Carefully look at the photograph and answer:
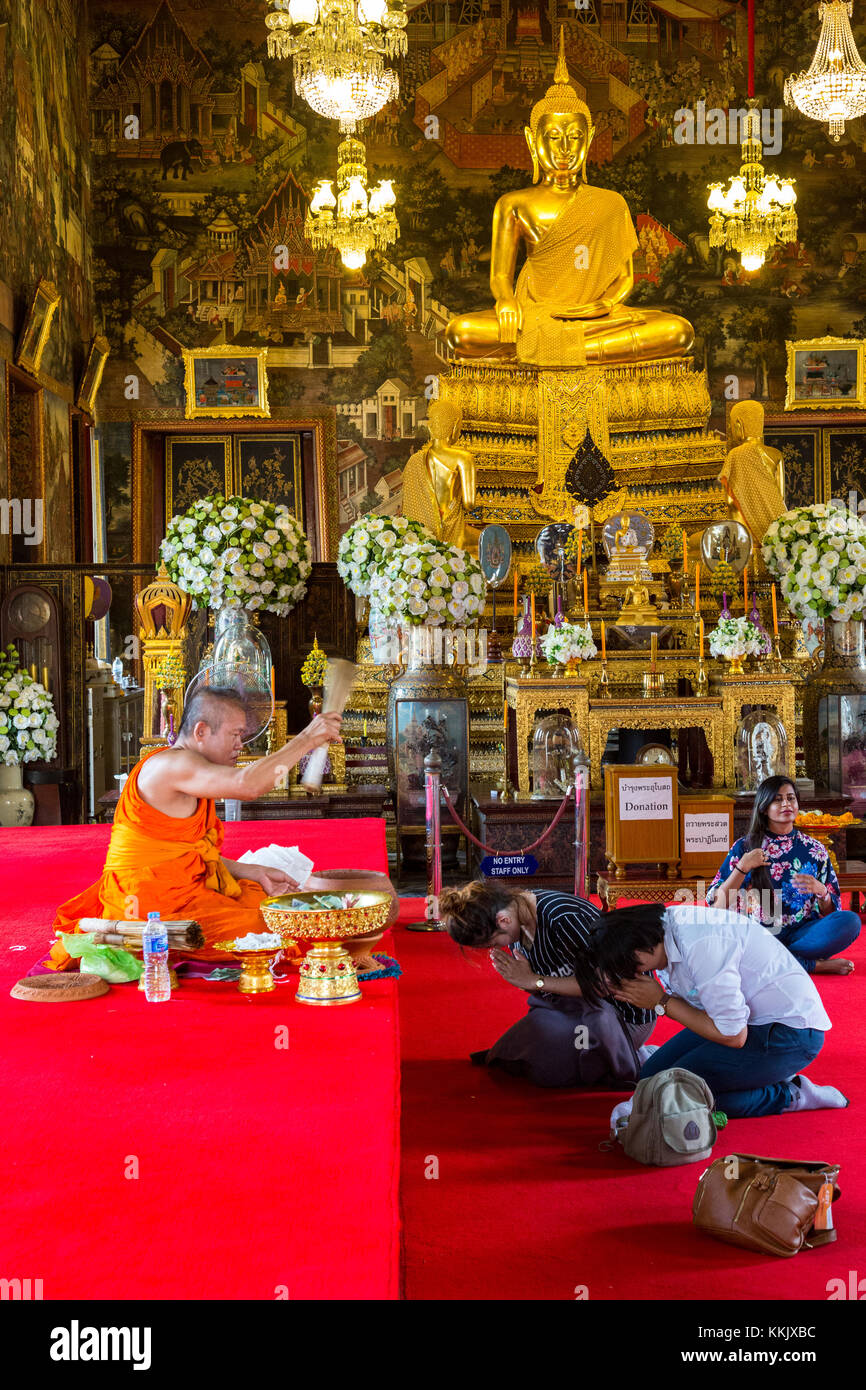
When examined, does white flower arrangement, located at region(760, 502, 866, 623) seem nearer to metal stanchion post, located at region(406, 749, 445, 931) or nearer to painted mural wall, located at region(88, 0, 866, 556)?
metal stanchion post, located at region(406, 749, 445, 931)

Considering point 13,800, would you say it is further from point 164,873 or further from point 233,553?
point 164,873

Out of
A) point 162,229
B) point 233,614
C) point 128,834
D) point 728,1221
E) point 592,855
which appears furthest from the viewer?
point 162,229

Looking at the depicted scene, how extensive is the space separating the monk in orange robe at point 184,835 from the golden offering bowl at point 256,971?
245 millimetres

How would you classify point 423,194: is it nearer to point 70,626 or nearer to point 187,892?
point 70,626

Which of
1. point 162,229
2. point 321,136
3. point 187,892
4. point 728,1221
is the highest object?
point 321,136

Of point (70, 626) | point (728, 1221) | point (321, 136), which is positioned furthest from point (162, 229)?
point (728, 1221)

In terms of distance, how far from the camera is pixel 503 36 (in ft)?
40.3

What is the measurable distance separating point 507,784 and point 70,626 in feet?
9.42

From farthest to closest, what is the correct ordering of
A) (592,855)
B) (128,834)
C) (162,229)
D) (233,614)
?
(162,229)
(233,614)
(592,855)
(128,834)

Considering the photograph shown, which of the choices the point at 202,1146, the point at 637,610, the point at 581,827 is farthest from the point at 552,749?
the point at 202,1146

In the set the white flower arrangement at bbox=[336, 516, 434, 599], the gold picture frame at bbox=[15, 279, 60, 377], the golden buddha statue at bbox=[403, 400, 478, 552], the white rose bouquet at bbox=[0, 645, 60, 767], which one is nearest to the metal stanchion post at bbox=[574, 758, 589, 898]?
the white flower arrangement at bbox=[336, 516, 434, 599]

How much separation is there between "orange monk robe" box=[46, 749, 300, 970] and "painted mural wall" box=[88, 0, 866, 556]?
9151 mm

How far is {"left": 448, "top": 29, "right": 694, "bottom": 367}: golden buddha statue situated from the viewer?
32.4ft

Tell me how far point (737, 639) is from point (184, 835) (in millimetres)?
3930
